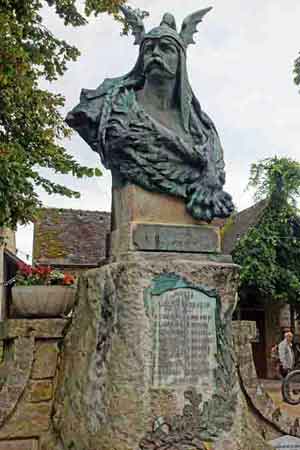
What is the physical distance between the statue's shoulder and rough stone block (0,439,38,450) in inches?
111

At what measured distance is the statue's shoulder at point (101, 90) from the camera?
4.74m

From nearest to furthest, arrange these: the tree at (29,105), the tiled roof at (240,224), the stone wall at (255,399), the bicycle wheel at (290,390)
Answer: the stone wall at (255,399) → the bicycle wheel at (290,390) → the tree at (29,105) → the tiled roof at (240,224)

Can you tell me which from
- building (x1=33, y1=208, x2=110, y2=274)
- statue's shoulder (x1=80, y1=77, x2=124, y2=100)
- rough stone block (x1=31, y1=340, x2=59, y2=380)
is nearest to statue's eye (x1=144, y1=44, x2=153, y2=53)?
statue's shoulder (x1=80, y1=77, x2=124, y2=100)

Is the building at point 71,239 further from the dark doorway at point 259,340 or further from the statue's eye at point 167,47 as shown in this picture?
the statue's eye at point 167,47

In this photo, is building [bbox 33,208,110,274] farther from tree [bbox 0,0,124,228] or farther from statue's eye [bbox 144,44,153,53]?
statue's eye [bbox 144,44,153,53]

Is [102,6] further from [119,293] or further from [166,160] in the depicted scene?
[119,293]

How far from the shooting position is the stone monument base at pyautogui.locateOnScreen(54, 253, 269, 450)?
3793 mm

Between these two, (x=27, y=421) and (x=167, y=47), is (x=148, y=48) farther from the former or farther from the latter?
(x=27, y=421)

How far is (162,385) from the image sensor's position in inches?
153

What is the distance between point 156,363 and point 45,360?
44.2 inches

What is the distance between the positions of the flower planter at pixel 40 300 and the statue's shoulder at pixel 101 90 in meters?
1.61

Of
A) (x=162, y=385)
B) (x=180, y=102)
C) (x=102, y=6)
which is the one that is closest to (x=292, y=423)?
(x=162, y=385)

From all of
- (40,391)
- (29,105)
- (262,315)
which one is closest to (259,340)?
(262,315)

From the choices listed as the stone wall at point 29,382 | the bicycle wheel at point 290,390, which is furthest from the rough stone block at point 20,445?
the bicycle wheel at point 290,390
